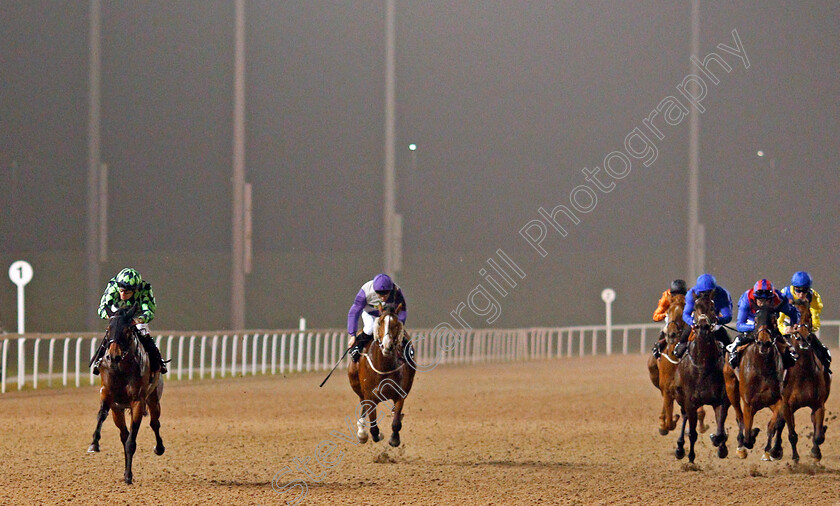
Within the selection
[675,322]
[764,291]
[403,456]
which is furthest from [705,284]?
[403,456]

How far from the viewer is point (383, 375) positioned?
439 inches

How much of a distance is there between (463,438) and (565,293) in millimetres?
38952

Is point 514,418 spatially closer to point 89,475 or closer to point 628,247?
point 89,475

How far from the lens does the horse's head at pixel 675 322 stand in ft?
34.7

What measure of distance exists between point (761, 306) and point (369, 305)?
12.4 ft

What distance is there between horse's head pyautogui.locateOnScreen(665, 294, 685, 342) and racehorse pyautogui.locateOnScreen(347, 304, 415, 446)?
2391 millimetres

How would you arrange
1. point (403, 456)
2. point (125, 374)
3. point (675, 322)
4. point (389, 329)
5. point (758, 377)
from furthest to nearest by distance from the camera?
point (403, 456), point (389, 329), point (675, 322), point (758, 377), point (125, 374)

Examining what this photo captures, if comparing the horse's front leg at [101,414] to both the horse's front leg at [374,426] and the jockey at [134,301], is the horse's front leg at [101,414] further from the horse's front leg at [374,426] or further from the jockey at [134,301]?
the horse's front leg at [374,426]

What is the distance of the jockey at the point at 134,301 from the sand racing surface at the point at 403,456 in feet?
3.32

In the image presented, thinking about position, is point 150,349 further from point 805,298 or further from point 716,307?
point 805,298

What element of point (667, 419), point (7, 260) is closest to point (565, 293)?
point (7, 260)

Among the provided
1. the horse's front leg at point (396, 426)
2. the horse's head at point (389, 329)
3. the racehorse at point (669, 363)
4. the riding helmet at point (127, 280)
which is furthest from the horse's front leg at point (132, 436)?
the racehorse at point (669, 363)

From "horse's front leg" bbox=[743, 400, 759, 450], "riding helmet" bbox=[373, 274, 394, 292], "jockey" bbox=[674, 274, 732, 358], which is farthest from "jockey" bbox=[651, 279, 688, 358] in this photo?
"riding helmet" bbox=[373, 274, 394, 292]

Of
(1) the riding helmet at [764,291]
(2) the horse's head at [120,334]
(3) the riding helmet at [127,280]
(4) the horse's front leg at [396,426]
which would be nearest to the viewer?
(2) the horse's head at [120,334]
